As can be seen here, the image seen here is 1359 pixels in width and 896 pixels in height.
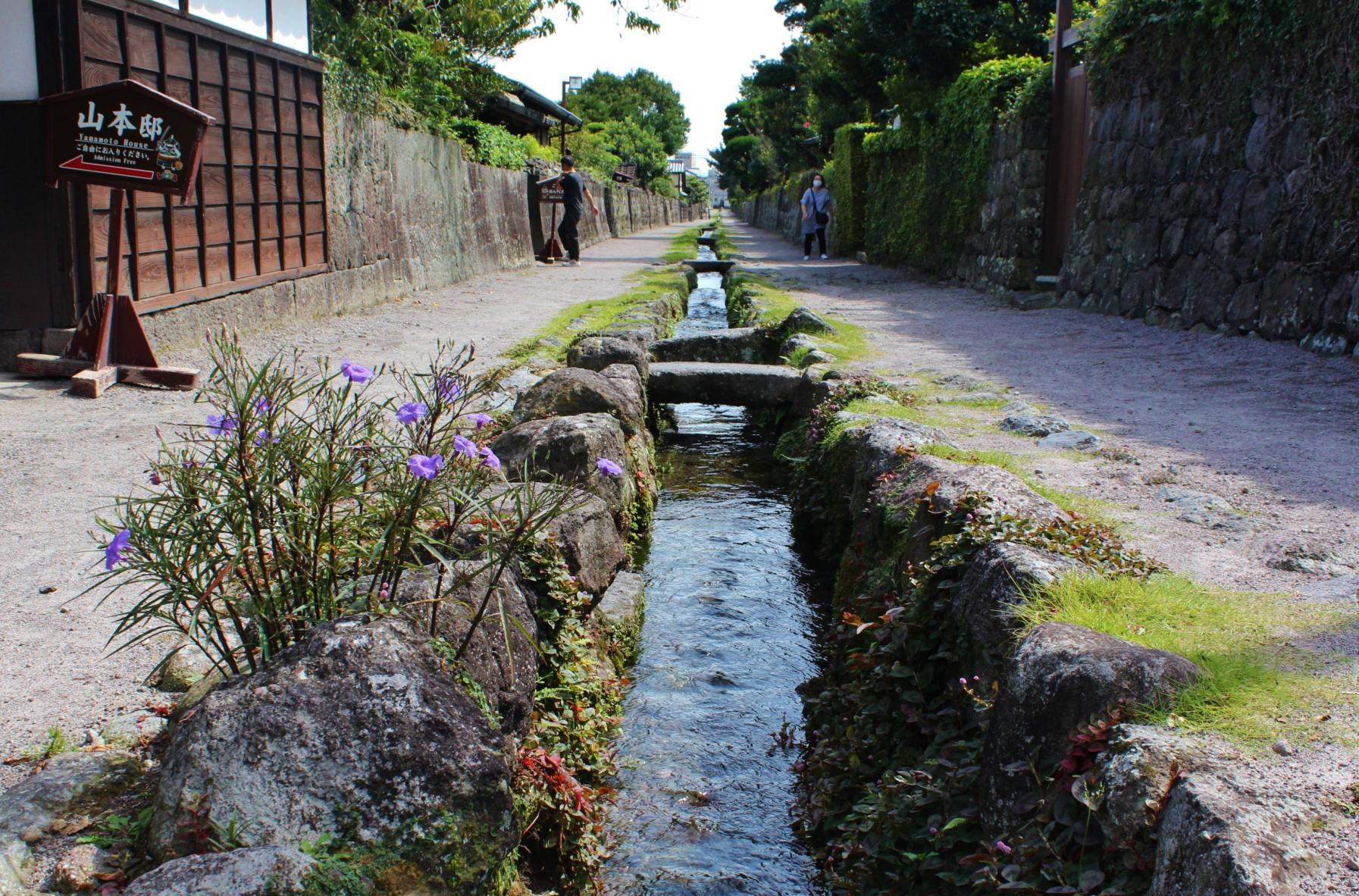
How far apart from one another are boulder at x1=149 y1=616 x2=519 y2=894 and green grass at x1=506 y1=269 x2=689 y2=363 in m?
5.43

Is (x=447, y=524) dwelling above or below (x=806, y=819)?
above

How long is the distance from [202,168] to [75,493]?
15.5ft

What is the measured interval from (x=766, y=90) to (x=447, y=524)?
44.9 meters

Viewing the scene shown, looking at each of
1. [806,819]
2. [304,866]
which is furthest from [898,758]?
[304,866]

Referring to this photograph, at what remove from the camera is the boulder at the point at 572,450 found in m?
4.14

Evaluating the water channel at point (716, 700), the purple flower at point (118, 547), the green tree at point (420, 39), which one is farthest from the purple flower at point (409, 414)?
the green tree at point (420, 39)

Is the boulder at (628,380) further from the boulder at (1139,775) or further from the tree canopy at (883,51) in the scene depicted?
the tree canopy at (883,51)

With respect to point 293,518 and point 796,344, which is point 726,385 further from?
point 293,518

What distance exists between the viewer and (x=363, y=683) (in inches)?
83.0

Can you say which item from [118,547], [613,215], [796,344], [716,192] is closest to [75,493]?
[118,547]

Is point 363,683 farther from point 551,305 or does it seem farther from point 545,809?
point 551,305

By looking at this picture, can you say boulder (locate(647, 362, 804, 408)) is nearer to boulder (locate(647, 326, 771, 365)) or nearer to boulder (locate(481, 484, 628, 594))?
boulder (locate(647, 326, 771, 365))

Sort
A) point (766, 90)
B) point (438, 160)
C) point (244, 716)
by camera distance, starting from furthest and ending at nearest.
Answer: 1. point (766, 90)
2. point (438, 160)
3. point (244, 716)

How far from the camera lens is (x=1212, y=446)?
4.83m
